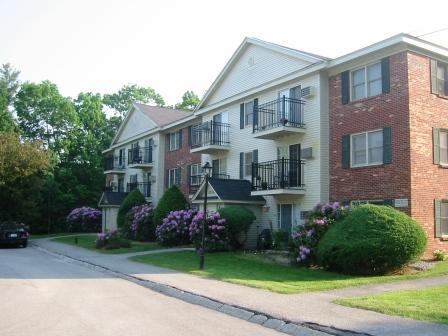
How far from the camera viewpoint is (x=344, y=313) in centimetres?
993

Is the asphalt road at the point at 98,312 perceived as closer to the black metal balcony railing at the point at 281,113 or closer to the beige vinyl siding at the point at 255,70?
the black metal balcony railing at the point at 281,113

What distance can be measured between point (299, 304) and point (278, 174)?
12912mm

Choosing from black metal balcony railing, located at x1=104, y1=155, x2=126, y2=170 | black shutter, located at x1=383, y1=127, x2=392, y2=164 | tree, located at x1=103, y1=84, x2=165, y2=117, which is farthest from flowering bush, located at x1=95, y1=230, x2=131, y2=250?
tree, located at x1=103, y1=84, x2=165, y2=117

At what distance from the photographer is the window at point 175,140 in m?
36.2

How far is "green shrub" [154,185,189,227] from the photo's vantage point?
102 feet

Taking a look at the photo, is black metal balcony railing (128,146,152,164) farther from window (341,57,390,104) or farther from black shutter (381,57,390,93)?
black shutter (381,57,390,93)

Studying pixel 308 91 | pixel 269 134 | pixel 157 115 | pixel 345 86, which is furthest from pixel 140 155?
pixel 345 86

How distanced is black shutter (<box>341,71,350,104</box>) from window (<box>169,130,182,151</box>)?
53.9 feet

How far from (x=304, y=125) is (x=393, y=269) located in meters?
8.57

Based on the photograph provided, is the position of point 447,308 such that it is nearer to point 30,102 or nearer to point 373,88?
point 373,88

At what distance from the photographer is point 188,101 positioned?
64188mm

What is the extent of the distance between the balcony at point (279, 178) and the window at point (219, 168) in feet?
15.1

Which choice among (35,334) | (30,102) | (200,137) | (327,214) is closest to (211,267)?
(327,214)

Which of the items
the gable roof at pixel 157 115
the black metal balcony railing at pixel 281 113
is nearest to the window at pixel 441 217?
the black metal balcony railing at pixel 281 113
